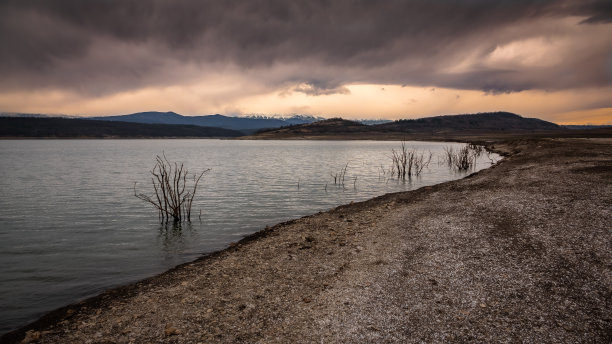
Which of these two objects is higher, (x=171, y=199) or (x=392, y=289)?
(x=171, y=199)

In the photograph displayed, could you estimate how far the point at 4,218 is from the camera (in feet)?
65.2

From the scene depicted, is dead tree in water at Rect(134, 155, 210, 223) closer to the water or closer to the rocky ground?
the water

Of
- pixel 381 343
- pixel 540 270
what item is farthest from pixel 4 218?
pixel 540 270

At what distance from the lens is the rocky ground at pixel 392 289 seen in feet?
22.8

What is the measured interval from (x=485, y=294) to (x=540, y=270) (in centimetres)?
229

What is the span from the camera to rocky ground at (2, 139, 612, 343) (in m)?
6.96

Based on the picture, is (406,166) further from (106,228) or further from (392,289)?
(392,289)

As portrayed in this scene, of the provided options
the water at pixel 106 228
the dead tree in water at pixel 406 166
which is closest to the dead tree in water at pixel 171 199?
the water at pixel 106 228

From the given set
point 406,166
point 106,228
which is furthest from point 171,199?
point 406,166

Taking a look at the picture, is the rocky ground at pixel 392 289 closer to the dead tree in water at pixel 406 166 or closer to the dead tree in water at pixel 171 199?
the dead tree in water at pixel 171 199

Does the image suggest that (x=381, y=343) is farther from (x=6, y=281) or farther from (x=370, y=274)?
(x=6, y=281)

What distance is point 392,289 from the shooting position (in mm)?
8664

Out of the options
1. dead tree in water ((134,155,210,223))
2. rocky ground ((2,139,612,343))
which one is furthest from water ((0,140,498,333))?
rocky ground ((2,139,612,343))

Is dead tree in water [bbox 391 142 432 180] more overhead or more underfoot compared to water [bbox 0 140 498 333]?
more overhead
